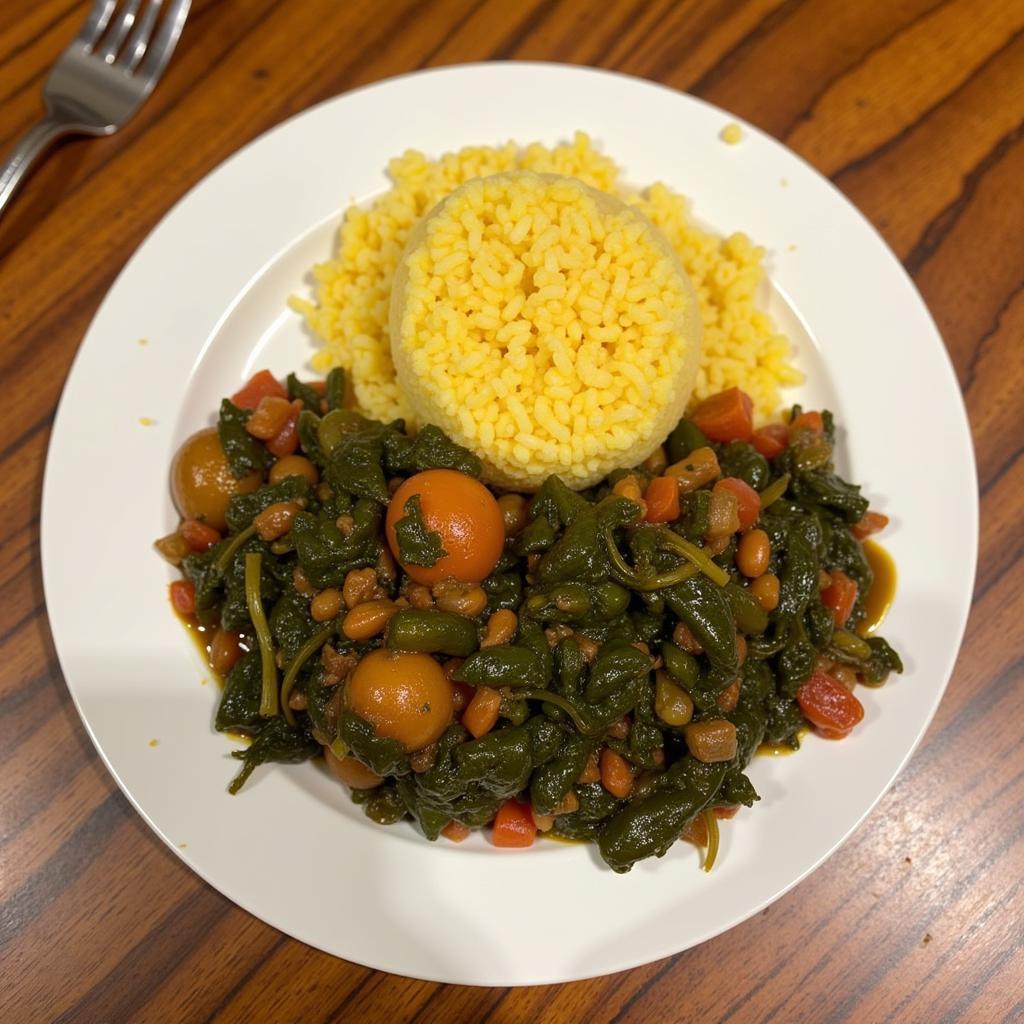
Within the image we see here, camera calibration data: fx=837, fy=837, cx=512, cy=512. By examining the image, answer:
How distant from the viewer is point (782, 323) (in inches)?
130

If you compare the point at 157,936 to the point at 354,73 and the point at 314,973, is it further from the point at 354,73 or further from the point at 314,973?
the point at 354,73

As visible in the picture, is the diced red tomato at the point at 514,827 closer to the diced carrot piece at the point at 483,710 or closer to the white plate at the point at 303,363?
the white plate at the point at 303,363

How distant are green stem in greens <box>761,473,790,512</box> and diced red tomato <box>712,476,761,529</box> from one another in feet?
0.35

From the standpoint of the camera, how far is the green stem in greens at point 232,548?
2.75 meters

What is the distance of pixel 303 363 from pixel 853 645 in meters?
2.30

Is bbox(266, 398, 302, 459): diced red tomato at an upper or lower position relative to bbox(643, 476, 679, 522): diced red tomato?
lower

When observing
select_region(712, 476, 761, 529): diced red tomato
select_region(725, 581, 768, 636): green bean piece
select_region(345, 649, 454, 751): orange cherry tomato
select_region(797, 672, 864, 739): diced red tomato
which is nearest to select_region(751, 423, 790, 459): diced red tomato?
select_region(712, 476, 761, 529): diced red tomato

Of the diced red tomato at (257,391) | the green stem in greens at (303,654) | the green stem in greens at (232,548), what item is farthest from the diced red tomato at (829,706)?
the diced red tomato at (257,391)

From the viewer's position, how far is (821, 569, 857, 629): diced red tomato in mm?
2857

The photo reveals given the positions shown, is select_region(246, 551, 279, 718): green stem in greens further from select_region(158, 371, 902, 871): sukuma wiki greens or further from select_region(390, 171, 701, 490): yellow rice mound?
select_region(390, 171, 701, 490): yellow rice mound

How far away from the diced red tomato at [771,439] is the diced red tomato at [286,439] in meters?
1.67

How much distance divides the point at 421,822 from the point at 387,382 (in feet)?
5.19

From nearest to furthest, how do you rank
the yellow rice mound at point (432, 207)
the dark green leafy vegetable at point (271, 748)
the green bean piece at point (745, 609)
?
the green bean piece at point (745, 609) → the dark green leafy vegetable at point (271, 748) → the yellow rice mound at point (432, 207)

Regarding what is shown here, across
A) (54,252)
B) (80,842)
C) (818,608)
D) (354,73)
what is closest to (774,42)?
(354,73)
